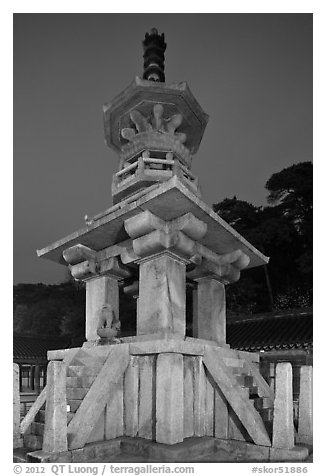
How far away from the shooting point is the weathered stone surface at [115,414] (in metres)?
6.23

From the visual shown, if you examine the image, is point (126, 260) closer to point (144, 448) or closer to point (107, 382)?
point (107, 382)

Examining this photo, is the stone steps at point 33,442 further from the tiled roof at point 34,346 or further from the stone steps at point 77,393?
the tiled roof at point 34,346

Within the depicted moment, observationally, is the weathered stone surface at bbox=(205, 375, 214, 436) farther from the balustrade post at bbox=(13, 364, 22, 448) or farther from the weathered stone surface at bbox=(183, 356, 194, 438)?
A: the balustrade post at bbox=(13, 364, 22, 448)

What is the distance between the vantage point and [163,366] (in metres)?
6.16

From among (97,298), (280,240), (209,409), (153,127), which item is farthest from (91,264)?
(280,240)

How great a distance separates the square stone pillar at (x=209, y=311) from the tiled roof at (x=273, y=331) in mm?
6162

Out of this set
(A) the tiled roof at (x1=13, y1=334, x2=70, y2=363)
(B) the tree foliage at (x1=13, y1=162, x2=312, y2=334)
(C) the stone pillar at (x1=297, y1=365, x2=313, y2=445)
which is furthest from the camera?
(B) the tree foliage at (x1=13, y1=162, x2=312, y2=334)

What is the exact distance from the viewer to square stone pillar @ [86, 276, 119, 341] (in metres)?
8.34

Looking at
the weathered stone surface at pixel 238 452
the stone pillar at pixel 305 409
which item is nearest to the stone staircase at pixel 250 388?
the stone pillar at pixel 305 409

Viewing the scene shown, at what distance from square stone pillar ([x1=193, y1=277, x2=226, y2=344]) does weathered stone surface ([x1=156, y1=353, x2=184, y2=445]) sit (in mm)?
2275

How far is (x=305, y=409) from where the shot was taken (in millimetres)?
6684

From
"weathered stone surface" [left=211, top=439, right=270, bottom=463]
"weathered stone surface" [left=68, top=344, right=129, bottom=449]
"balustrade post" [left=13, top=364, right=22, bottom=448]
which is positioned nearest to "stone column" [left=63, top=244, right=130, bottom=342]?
"weathered stone surface" [left=68, top=344, right=129, bottom=449]
